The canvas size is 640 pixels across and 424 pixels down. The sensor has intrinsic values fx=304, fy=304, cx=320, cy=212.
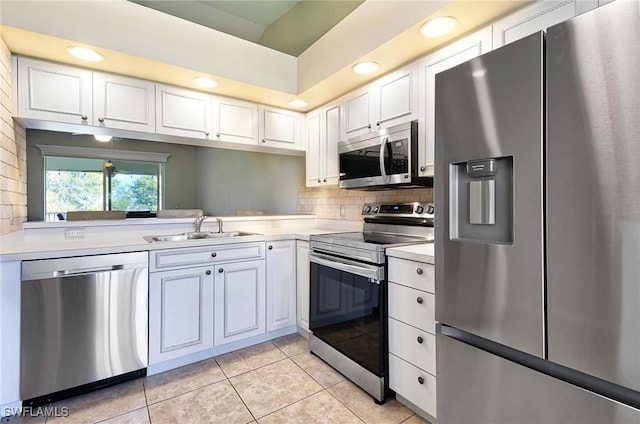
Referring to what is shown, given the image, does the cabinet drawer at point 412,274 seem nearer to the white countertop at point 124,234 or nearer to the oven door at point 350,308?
the oven door at point 350,308

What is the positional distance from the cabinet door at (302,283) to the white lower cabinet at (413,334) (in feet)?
3.22

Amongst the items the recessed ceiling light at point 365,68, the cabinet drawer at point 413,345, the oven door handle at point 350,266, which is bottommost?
the cabinet drawer at point 413,345

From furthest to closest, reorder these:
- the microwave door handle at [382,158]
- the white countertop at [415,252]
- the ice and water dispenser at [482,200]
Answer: the microwave door handle at [382,158]
the white countertop at [415,252]
the ice and water dispenser at [482,200]

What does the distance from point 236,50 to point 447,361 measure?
8.46ft

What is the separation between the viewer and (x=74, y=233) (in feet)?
7.52

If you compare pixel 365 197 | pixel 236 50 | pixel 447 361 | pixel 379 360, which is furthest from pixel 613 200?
pixel 236 50

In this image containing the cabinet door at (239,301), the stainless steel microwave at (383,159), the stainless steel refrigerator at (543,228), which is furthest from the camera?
the cabinet door at (239,301)

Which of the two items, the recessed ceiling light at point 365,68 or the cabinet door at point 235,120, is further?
the cabinet door at point 235,120

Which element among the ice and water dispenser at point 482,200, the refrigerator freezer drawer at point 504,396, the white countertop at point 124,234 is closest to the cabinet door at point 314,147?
the white countertop at point 124,234

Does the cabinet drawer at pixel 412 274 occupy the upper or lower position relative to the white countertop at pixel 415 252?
lower

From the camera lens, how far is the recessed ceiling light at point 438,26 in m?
1.69

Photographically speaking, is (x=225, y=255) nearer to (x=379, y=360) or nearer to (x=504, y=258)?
(x=379, y=360)

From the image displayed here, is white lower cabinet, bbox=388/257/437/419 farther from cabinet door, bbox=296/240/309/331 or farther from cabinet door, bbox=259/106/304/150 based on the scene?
cabinet door, bbox=259/106/304/150

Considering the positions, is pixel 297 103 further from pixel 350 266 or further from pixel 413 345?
pixel 413 345
